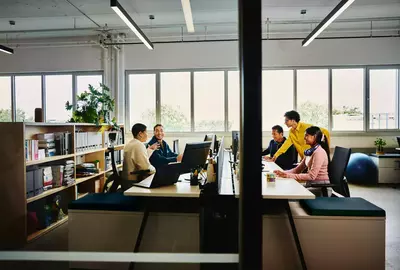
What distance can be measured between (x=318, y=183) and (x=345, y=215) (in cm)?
72

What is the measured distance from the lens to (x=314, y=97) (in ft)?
21.8

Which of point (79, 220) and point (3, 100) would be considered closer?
point (79, 220)

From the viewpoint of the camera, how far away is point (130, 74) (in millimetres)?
6941

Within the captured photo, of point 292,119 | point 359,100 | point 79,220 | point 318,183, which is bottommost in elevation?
point 79,220

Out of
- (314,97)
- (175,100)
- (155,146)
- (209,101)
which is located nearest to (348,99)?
(314,97)

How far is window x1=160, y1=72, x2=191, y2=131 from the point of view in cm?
685

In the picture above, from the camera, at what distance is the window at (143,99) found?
691 centimetres

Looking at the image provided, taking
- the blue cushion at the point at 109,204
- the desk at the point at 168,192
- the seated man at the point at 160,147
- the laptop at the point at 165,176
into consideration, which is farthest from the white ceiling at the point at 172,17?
the blue cushion at the point at 109,204

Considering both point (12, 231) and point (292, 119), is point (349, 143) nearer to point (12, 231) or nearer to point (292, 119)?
point (292, 119)

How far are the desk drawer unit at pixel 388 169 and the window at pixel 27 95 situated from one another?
313 inches

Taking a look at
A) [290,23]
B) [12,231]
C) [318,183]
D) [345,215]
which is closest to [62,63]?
[12,231]

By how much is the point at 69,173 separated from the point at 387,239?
4118 millimetres

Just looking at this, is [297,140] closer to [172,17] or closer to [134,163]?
[134,163]

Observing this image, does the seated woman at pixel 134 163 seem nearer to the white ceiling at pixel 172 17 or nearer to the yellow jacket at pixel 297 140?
the yellow jacket at pixel 297 140
